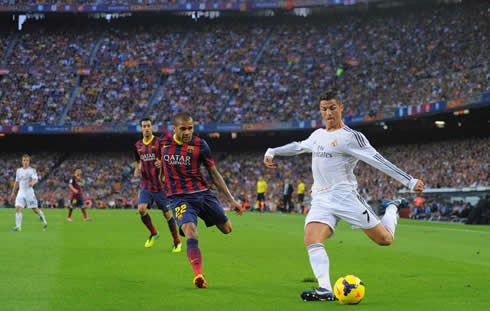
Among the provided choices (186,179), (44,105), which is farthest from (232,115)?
(186,179)

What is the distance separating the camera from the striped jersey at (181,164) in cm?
845

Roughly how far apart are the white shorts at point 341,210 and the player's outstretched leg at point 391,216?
0.57 metres

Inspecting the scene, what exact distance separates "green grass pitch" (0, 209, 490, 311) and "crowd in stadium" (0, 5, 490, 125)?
32.7 meters

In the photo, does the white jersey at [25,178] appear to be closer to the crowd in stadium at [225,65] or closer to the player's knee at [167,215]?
the player's knee at [167,215]

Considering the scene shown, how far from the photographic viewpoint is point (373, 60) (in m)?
51.4

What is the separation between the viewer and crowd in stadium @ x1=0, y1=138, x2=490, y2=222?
38938mm

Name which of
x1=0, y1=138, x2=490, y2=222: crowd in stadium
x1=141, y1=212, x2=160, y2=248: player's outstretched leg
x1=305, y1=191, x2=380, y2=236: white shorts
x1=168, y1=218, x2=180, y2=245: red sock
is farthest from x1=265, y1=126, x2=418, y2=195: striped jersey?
x1=0, y1=138, x2=490, y2=222: crowd in stadium

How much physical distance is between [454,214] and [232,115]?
2818 cm

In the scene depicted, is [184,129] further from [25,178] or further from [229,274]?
[25,178]

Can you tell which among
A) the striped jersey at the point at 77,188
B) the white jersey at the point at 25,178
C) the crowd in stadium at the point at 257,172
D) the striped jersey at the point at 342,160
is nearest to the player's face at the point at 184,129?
the striped jersey at the point at 342,160

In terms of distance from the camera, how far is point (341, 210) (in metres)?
7.07

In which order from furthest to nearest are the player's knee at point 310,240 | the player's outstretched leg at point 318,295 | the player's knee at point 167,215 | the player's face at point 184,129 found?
the player's knee at point 167,215 < the player's face at point 184,129 < the player's knee at point 310,240 < the player's outstretched leg at point 318,295

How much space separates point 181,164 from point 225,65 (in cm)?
5044

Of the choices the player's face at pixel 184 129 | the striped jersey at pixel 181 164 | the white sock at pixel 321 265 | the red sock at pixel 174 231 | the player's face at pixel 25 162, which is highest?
the player's face at pixel 184 129
